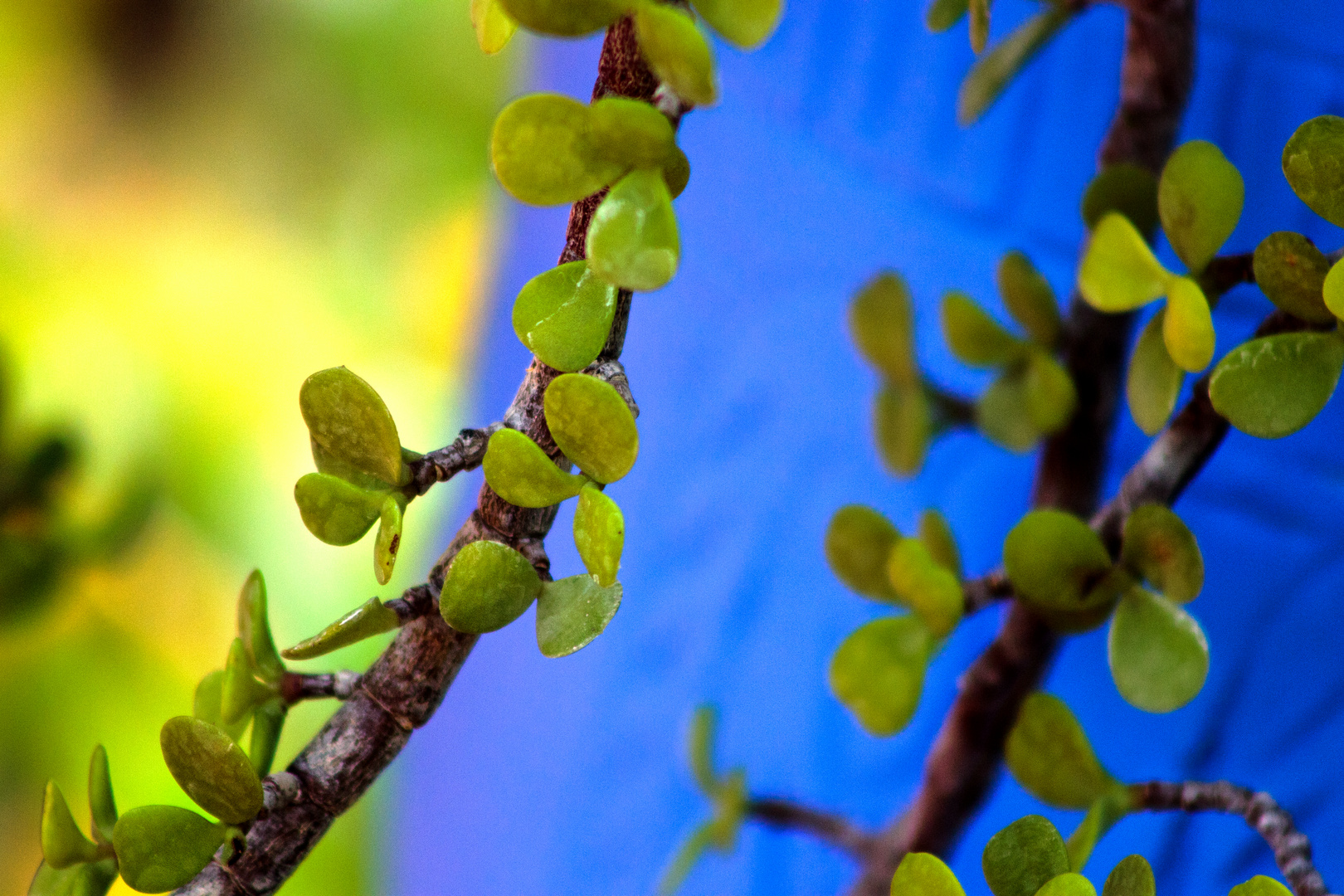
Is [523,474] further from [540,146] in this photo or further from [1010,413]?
[1010,413]

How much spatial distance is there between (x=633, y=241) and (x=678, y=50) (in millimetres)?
23

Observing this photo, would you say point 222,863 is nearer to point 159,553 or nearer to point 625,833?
point 625,833

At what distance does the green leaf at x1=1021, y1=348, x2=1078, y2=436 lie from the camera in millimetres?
264

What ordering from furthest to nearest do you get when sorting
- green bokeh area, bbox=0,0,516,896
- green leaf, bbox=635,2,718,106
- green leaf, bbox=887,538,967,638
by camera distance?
1. green bokeh area, bbox=0,0,516,896
2. green leaf, bbox=887,538,967,638
3. green leaf, bbox=635,2,718,106

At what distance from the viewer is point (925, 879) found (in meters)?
0.15

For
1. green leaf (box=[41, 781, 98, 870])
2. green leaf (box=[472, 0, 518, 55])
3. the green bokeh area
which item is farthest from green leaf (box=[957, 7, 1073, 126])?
the green bokeh area

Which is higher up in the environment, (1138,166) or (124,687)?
(1138,166)

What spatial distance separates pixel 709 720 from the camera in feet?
1.13

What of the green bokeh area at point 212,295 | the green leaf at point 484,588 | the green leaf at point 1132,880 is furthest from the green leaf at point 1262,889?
the green bokeh area at point 212,295

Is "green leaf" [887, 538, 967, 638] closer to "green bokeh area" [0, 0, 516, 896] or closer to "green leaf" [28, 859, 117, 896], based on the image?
"green leaf" [28, 859, 117, 896]

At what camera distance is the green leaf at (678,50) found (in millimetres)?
124

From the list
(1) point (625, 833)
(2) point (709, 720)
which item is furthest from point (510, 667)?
(2) point (709, 720)

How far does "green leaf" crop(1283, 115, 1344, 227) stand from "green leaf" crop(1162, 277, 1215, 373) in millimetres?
23

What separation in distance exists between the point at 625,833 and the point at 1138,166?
382 mm
